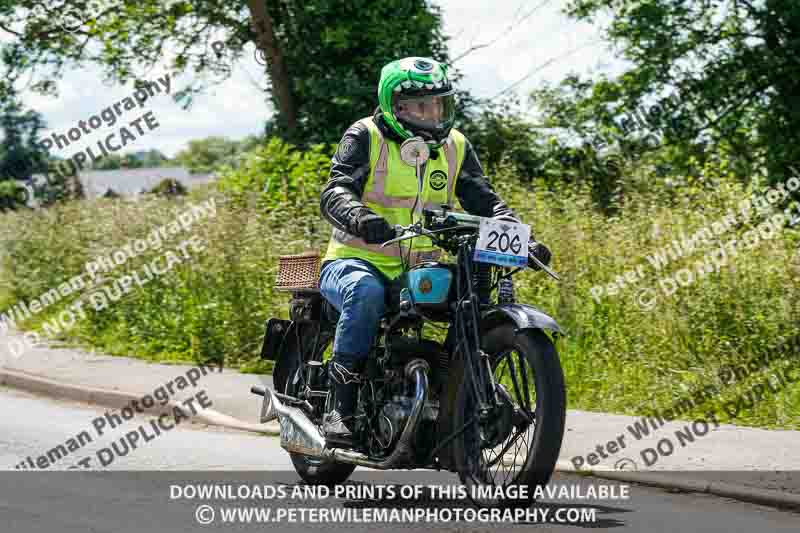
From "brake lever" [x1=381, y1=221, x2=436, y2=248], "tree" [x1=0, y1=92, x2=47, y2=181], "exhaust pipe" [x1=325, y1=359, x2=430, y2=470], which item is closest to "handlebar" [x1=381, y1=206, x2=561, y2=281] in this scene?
"brake lever" [x1=381, y1=221, x2=436, y2=248]

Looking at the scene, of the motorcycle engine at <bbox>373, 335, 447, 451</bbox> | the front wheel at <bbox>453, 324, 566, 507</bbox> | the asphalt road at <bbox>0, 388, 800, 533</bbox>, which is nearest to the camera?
the front wheel at <bbox>453, 324, 566, 507</bbox>

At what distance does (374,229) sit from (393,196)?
0.57 metres

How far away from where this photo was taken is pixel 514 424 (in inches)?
225

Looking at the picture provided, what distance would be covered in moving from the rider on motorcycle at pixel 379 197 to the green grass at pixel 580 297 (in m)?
3.82

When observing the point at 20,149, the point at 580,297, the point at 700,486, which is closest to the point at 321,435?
the point at 700,486

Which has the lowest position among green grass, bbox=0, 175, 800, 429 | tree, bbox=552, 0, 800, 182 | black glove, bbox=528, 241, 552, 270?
black glove, bbox=528, 241, 552, 270

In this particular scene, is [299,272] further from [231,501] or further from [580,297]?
[580,297]

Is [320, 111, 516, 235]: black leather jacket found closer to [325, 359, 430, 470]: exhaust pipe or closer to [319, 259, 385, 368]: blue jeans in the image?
[319, 259, 385, 368]: blue jeans

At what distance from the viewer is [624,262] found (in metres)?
11.9

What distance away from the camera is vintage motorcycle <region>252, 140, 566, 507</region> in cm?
562

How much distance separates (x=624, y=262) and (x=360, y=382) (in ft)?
19.7

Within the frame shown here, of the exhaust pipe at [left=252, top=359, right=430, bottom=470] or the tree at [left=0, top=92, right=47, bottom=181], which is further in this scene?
the tree at [left=0, top=92, right=47, bottom=181]

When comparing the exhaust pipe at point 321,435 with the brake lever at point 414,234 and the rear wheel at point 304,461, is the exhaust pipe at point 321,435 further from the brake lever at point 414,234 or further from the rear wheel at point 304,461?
the brake lever at point 414,234

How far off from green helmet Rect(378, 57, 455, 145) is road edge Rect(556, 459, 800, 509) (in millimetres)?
2603
